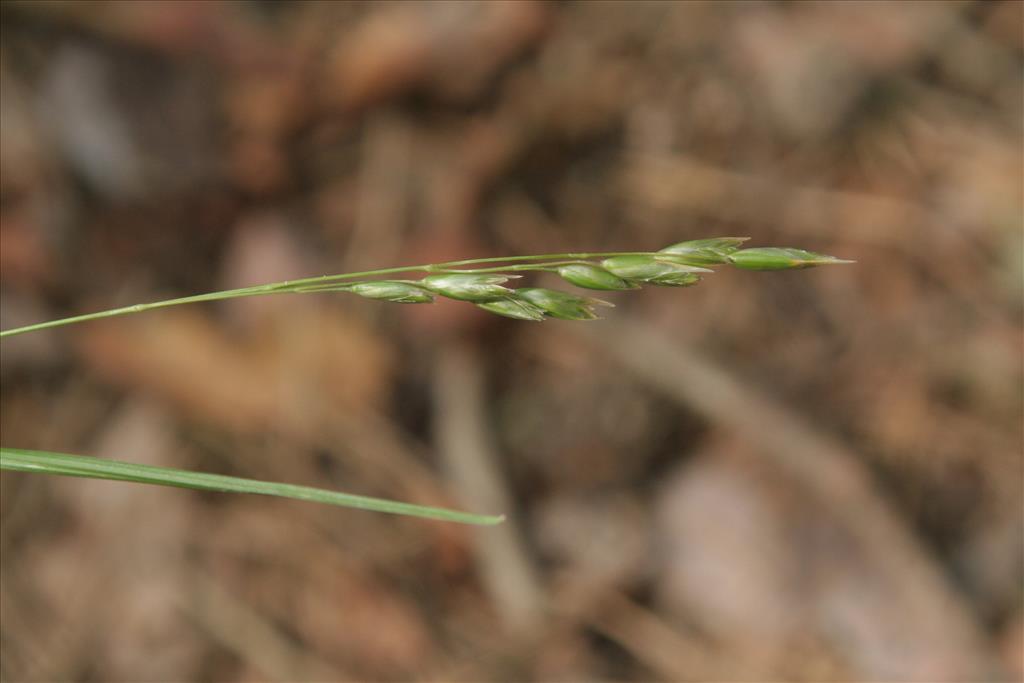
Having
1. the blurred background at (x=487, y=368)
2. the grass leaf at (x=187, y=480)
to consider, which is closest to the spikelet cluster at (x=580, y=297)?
the grass leaf at (x=187, y=480)

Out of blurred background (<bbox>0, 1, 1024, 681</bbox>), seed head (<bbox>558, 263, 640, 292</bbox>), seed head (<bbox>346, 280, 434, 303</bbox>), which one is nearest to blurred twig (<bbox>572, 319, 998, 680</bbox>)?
blurred background (<bbox>0, 1, 1024, 681</bbox>)

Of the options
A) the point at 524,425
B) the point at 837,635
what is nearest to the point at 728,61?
the point at 524,425

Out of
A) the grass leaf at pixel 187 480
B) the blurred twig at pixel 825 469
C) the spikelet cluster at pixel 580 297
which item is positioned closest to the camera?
the grass leaf at pixel 187 480

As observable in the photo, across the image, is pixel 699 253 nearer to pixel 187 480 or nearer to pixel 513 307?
pixel 513 307

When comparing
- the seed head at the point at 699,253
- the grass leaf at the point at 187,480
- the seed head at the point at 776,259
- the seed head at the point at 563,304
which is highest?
the seed head at the point at 699,253

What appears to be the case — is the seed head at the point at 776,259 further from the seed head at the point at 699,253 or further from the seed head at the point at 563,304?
the seed head at the point at 563,304

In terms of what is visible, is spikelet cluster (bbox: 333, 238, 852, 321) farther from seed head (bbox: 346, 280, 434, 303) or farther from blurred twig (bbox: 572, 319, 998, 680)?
blurred twig (bbox: 572, 319, 998, 680)

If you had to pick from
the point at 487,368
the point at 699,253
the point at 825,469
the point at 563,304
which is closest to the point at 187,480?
the point at 563,304

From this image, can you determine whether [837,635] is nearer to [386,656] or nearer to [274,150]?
[386,656]
